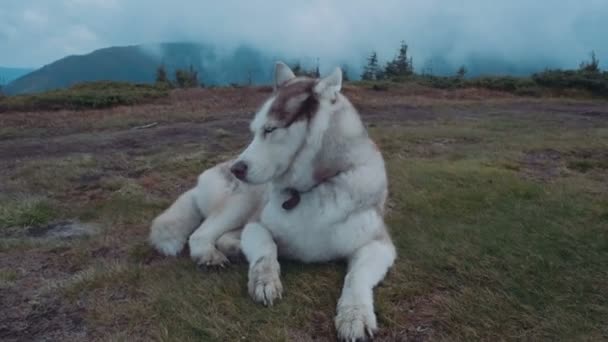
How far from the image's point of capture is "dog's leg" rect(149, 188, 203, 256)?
4188 millimetres

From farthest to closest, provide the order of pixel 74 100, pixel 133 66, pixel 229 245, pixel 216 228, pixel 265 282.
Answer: pixel 133 66, pixel 74 100, pixel 216 228, pixel 229 245, pixel 265 282

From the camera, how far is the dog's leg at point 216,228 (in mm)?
3771

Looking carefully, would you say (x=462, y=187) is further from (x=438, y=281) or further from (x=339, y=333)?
(x=339, y=333)

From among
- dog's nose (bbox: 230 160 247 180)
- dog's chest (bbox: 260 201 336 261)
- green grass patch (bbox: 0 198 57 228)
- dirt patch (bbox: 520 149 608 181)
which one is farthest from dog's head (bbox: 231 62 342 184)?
dirt patch (bbox: 520 149 608 181)

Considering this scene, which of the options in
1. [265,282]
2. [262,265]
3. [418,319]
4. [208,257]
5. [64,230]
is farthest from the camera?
[64,230]

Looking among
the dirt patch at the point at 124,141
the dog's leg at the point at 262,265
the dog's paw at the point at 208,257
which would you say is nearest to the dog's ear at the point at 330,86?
the dog's leg at the point at 262,265

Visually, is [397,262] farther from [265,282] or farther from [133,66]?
[133,66]

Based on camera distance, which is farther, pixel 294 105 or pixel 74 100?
pixel 74 100

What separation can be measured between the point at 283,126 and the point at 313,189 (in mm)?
514

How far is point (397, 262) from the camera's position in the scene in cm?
379

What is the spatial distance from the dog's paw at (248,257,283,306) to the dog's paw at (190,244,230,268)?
0.51m

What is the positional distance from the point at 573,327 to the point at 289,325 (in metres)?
1.64

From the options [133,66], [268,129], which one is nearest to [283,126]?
[268,129]

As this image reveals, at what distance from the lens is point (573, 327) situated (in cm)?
283
